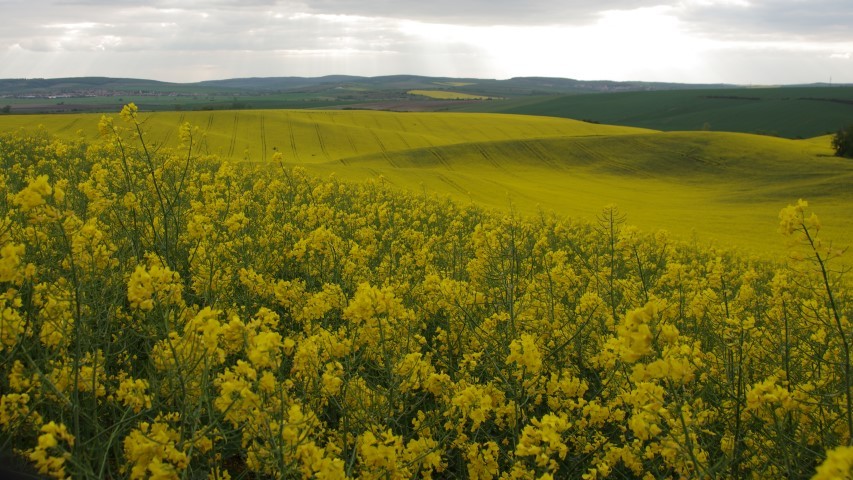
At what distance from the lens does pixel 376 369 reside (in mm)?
3910

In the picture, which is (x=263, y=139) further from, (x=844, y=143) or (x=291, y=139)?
(x=844, y=143)

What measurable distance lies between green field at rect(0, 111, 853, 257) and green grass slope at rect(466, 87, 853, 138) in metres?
22.7

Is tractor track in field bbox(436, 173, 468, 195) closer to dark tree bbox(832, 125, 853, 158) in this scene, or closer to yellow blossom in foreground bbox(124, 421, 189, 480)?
yellow blossom in foreground bbox(124, 421, 189, 480)

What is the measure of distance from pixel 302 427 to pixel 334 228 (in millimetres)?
6093

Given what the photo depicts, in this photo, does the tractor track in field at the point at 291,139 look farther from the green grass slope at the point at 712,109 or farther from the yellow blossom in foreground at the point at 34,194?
the green grass slope at the point at 712,109

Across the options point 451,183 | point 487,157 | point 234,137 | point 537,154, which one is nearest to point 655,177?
point 537,154

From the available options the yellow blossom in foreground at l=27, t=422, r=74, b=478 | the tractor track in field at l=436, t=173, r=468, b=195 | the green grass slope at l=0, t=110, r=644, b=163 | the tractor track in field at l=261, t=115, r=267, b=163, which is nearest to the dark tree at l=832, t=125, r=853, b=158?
the green grass slope at l=0, t=110, r=644, b=163

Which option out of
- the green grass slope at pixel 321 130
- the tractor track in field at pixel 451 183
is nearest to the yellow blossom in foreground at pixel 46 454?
the tractor track in field at pixel 451 183

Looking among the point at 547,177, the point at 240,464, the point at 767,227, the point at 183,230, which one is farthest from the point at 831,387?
the point at 547,177

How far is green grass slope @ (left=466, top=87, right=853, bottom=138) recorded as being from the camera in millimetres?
80312

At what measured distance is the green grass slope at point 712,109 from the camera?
8031 cm

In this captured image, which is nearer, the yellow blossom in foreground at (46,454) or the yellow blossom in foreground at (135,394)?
the yellow blossom in foreground at (46,454)

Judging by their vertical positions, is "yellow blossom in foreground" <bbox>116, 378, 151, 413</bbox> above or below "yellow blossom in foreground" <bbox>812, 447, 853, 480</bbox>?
below

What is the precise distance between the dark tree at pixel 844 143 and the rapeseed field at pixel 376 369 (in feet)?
164
